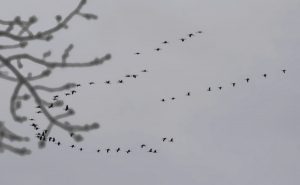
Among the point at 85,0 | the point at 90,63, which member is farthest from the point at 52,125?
the point at 85,0

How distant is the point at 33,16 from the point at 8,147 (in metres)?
1.25

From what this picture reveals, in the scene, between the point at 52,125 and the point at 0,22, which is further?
the point at 0,22

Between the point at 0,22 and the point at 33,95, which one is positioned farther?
the point at 0,22

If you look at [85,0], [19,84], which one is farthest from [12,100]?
[85,0]

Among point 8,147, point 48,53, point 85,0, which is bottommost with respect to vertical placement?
point 8,147

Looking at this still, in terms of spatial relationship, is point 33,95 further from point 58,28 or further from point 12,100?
point 58,28

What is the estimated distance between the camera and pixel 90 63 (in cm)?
641

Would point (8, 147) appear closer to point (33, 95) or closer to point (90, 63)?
point (33, 95)

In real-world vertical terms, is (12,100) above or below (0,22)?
below

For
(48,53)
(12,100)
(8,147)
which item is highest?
(48,53)

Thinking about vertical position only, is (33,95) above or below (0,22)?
below

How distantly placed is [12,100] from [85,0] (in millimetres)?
1175

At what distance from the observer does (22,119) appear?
21.2ft

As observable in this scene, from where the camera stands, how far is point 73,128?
6391 millimetres
